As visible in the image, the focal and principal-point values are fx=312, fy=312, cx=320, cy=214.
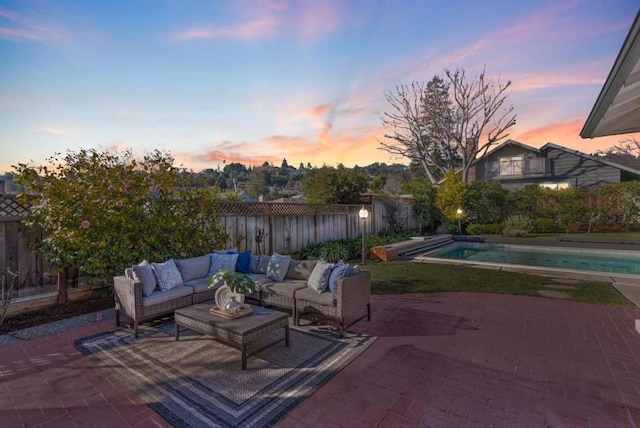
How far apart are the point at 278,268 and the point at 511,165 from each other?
22.4 m

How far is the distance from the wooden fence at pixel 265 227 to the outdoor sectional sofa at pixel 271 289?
49.1 inches

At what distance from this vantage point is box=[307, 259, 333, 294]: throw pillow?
454 centimetres

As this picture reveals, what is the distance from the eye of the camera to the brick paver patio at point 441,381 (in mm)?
2543

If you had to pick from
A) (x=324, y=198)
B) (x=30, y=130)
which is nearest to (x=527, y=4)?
(x=324, y=198)

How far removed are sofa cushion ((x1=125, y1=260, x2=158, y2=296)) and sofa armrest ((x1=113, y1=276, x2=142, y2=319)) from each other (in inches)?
4.5

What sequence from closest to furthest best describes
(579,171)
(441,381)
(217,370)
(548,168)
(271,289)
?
(441,381)
(217,370)
(271,289)
(579,171)
(548,168)

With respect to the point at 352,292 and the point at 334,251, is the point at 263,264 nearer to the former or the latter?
the point at 352,292

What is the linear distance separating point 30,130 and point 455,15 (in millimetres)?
10361

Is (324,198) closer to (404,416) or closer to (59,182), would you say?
(59,182)

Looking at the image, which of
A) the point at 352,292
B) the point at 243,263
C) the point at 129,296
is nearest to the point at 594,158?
the point at 352,292

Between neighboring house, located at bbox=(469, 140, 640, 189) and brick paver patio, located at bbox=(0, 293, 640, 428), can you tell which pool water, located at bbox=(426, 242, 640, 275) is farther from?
neighboring house, located at bbox=(469, 140, 640, 189)

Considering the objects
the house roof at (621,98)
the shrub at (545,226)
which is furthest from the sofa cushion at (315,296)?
the shrub at (545,226)

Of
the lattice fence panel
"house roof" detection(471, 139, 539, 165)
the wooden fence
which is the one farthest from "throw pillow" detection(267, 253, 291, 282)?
"house roof" detection(471, 139, 539, 165)

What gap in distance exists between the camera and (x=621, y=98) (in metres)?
3.12
